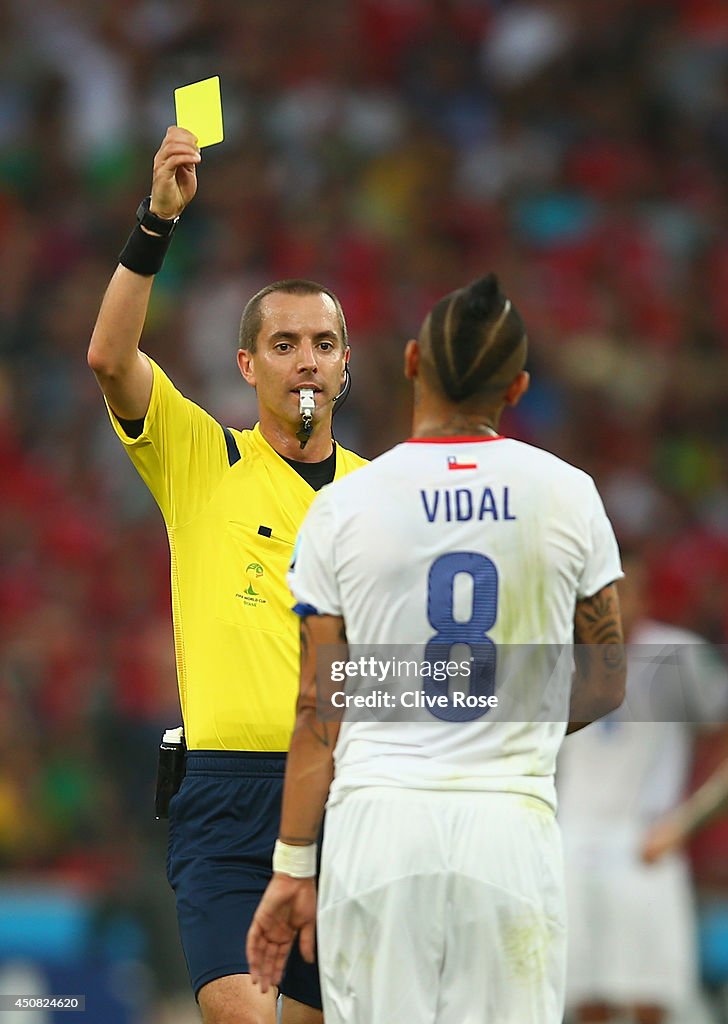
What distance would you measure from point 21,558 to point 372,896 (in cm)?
804

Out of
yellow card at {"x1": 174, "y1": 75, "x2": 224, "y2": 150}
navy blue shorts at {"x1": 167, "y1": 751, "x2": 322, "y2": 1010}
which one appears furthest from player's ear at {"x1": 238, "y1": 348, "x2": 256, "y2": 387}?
navy blue shorts at {"x1": 167, "y1": 751, "x2": 322, "y2": 1010}

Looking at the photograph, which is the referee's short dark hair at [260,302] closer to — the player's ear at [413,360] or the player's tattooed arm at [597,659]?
the player's ear at [413,360]

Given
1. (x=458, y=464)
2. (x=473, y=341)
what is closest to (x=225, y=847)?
(x=458, y=464)

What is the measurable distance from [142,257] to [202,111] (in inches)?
16.8

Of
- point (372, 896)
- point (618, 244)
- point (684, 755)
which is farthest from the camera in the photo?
point (618, 244)

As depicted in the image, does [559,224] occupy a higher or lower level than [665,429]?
higher

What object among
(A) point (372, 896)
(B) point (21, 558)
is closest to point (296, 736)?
(A) point (372, 896)

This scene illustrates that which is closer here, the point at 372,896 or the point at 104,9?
the point at 372,896

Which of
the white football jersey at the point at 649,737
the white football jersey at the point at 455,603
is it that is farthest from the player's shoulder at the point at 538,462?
the white football jersey at the point at 649,737

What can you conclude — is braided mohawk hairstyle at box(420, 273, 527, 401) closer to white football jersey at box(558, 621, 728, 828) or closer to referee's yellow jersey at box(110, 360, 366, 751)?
referee's yellow jersey at box(110, 360, 366, 751)

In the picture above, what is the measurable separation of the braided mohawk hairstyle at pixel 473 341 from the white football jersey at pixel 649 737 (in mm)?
4743

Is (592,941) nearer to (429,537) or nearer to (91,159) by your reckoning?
(429,537)

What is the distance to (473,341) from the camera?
11.9ft

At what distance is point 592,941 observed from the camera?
8469 millimetres
